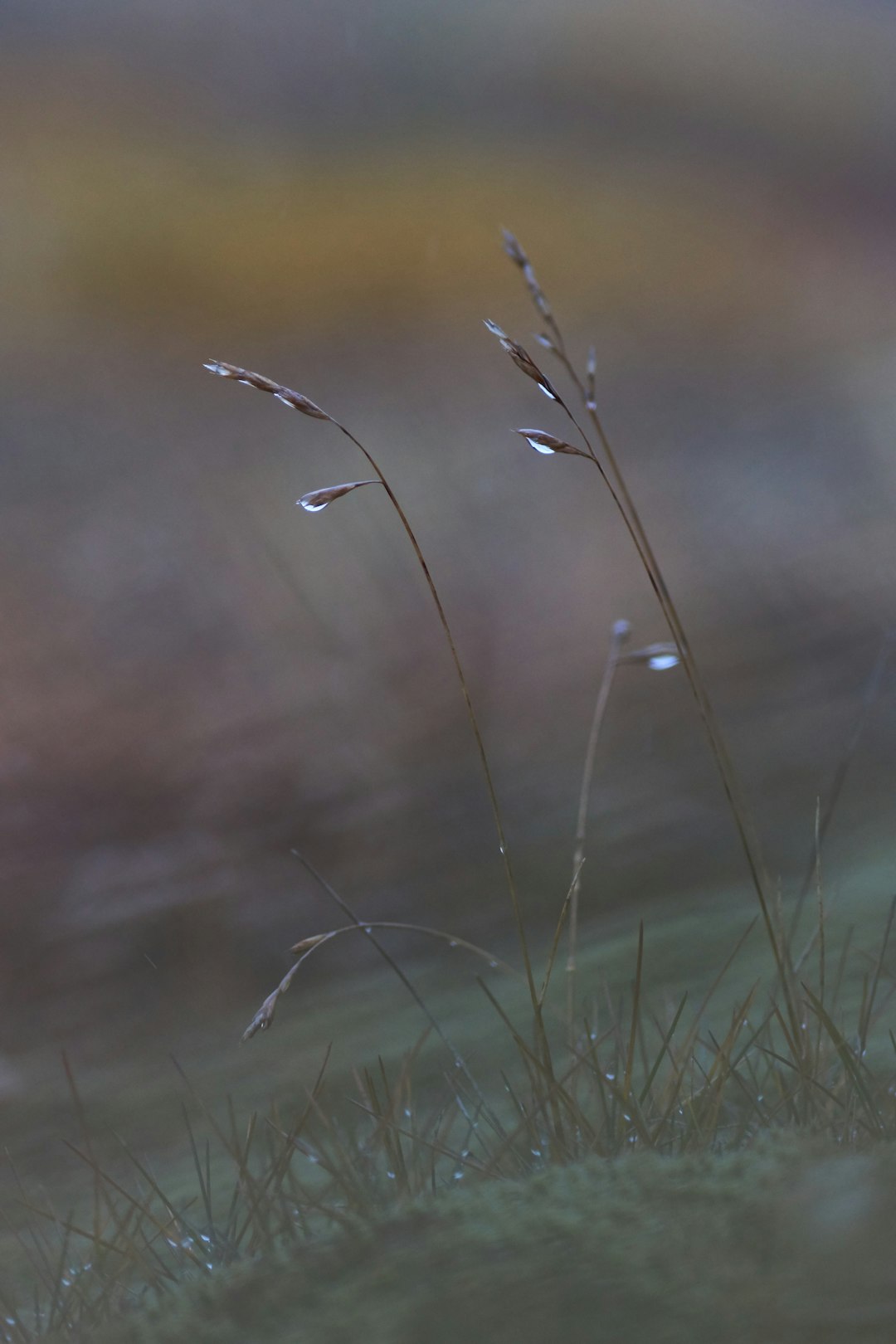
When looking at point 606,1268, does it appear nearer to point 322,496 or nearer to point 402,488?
point 322,496

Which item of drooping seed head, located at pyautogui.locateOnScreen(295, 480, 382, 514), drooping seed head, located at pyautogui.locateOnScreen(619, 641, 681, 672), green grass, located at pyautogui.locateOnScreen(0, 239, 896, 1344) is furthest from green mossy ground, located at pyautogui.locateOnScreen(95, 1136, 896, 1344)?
drooping seed head, located at pyautogui.locateOnScreen(295, 480, 382, 514)

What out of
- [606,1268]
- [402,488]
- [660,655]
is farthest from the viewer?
[402,488]

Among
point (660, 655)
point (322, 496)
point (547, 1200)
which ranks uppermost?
point (322, 496)

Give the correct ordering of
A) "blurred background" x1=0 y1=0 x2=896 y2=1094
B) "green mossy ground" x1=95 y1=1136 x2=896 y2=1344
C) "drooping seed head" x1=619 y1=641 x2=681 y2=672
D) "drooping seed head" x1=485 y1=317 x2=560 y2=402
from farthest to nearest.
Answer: "blurred background" x1=0 y1=0 x2=896 y2=1094 < "drooping seed head" x1=619 y1=641 x2=681 y2=672 < "drooping seed head" x1=485 y1=317 x2=560 y2=402 < "green mossy ground" x1=95 y1=1136 x2=896 y2=1344

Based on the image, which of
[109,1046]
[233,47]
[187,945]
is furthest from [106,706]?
[233,47]

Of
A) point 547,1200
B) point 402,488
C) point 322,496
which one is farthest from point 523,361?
point 402,488

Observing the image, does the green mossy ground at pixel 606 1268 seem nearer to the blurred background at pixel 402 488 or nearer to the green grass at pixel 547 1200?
the green grass at pixel 547 1200

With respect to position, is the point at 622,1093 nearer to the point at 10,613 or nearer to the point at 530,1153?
the point at 530,1153

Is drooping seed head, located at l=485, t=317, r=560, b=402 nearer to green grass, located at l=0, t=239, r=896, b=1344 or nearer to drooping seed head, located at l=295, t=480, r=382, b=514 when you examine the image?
green grass, located at l=0, t=239, r=896, b=1344
